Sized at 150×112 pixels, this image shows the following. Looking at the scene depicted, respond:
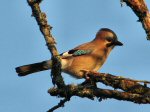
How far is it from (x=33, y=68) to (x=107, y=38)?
5.94 feet

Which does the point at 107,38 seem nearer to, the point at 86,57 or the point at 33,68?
the point at 86,57

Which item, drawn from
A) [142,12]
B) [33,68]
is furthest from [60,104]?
[33,68]

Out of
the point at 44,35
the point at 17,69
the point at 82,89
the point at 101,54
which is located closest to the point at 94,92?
the point at 82,89

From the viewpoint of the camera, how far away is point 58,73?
4859mm

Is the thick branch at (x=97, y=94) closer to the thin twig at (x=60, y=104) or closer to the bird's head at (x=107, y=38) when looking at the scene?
the thin twig at (x=60, y=104)

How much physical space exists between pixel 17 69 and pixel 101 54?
1.93 meters

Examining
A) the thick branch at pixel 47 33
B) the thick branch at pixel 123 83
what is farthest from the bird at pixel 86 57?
the thick branch at pixel 123 83

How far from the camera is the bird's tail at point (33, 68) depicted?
7.61 metres

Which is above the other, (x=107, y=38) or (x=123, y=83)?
(x=107, y=38)

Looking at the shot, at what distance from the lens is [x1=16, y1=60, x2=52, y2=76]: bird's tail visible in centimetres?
761

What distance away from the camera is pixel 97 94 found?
455 cm

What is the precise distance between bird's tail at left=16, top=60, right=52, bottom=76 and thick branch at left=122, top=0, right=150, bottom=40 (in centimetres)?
317

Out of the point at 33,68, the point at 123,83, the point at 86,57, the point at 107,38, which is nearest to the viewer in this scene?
the point at 123,83

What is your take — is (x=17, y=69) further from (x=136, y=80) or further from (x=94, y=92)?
(x=136, y=80)
